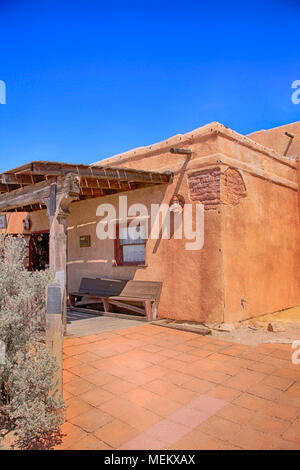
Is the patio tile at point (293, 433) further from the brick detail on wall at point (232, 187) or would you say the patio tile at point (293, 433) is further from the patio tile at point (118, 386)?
the brick detail on wall at point (232, 187)

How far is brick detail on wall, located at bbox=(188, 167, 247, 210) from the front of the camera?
626 cm

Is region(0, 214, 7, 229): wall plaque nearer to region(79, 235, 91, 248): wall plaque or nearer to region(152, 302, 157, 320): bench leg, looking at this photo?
region(79, 235, 91, 248): wall plaque

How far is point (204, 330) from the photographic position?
226 inches

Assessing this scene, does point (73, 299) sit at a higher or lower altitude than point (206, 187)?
lower

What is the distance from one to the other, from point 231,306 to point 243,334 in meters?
0.59

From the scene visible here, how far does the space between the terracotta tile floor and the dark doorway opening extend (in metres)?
6.15

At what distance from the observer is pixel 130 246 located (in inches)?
310

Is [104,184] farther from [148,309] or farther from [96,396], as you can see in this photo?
[96,396]

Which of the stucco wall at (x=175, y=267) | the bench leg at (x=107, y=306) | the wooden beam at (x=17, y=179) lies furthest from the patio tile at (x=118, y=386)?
the wooden beam at (x=17, y=179)

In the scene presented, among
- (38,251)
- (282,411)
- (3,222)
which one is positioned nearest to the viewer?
(282,411)

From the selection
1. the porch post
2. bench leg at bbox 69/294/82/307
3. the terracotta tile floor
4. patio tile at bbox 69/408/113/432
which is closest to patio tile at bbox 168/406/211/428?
the terracotta tile floor

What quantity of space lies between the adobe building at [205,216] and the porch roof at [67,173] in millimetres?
20

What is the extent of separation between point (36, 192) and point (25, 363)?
13.0 feet

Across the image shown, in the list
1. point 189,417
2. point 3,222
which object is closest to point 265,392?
point 189,417
